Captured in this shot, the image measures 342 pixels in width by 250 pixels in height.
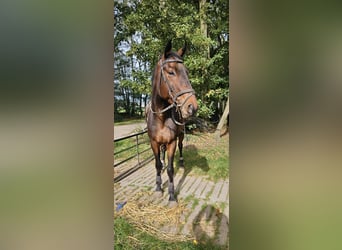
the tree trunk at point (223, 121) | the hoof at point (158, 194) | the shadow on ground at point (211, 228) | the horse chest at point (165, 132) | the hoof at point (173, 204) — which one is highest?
the tree trunk at point (223, 121)

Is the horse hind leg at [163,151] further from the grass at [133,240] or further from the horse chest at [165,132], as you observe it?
the grass at [133,240]

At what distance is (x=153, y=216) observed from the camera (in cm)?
99

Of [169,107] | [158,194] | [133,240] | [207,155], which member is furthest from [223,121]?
[133,240]

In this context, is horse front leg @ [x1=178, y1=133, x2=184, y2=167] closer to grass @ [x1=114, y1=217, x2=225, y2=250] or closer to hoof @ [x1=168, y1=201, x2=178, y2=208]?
hoof @ [x1=168, y1=201, x2=178, y2=208]

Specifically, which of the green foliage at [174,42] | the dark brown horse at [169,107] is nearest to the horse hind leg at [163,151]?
the dark brown horse at [169,107]

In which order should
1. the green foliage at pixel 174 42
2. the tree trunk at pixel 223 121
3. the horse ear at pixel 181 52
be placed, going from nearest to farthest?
the tree trunk at pixel 223 121, the green foliage at pixel 174 42, the horse ear at pixel 181 52

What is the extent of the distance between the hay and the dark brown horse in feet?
0.17

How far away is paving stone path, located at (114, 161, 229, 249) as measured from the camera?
34.6 inches

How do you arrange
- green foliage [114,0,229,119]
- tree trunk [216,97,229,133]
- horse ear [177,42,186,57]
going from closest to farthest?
tree trunk [216,97,229,133] → green foliage [114,0,229,119] → horse ear [177,42,186,57]

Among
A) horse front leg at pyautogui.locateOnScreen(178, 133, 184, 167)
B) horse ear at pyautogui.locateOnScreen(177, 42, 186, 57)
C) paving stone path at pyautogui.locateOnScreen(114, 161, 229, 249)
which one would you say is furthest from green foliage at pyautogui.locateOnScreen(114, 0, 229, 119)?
paving stone path at pyautogui.locateOnScreen(114, 161, 229, 249)

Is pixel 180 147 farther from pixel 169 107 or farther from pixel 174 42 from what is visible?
pixel 174 42

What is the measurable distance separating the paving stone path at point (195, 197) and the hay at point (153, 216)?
1cm

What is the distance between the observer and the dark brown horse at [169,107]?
98cm
